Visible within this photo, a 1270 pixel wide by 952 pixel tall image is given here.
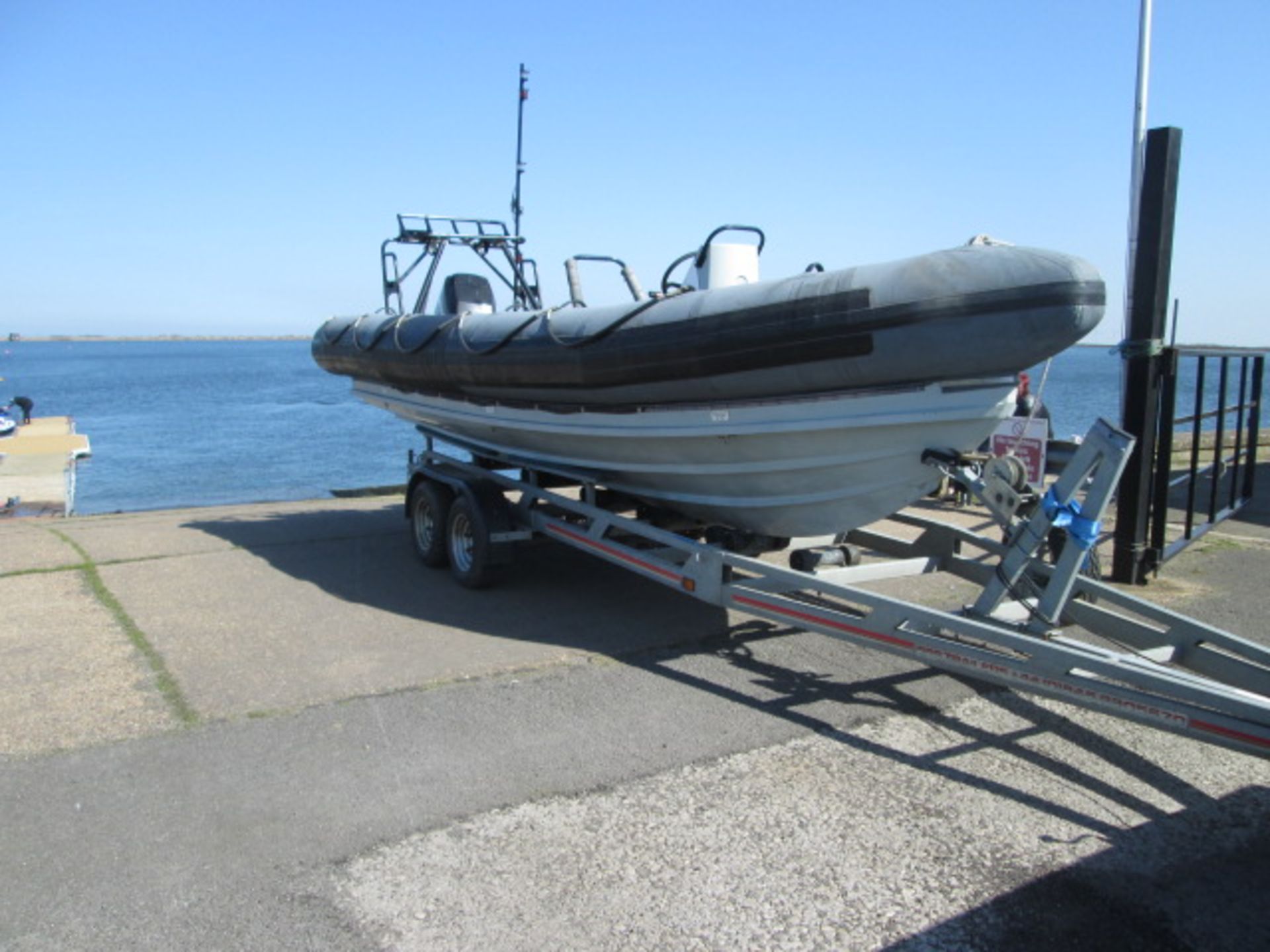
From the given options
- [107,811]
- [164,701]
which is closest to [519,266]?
[164,701]

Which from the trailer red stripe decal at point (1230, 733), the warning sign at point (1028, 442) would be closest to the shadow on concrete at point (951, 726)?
the trailer red stripe decal at point (1230, 733)

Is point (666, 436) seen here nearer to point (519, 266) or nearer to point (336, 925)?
point (336, 925)

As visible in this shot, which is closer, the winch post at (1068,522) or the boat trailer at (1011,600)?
the boat trailer at (1011,600)

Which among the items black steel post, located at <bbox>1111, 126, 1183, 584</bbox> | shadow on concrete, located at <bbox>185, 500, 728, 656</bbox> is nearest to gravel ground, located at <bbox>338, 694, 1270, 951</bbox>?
shadow on concrete, located at <bbox>185, 500, 728, 656</bbox>

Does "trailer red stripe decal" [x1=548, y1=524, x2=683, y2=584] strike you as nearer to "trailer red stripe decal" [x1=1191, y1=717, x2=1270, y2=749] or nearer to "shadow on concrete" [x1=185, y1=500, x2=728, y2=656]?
"shadow on concrete" [x1=185, y1=500, x2=728, y2=656]

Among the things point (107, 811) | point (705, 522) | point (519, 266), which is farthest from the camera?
point (519, 266)

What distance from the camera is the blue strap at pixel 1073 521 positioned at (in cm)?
414

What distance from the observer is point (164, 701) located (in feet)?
15.5

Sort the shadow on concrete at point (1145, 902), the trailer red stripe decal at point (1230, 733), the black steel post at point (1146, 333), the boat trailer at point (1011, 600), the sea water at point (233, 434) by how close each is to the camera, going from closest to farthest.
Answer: the shadow on concrete at point (1145, 902)
the trailer red stripe decal at point (1230, 733)
the boat trailer at point (1011, 600)
the black steel post at point (1146, 333)
the sea water at point (233, 434)

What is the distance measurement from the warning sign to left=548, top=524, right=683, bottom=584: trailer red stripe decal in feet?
12.0

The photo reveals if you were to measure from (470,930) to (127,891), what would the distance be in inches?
44.2

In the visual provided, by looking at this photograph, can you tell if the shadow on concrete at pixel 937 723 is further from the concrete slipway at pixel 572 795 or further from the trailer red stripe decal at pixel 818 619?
the trailer red stripe decal at pixel 818 619

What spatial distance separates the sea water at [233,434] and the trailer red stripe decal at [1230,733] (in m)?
7.02

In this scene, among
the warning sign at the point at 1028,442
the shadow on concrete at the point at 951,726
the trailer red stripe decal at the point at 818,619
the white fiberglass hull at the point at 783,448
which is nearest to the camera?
the shadow on concrete at the point at 951,726
